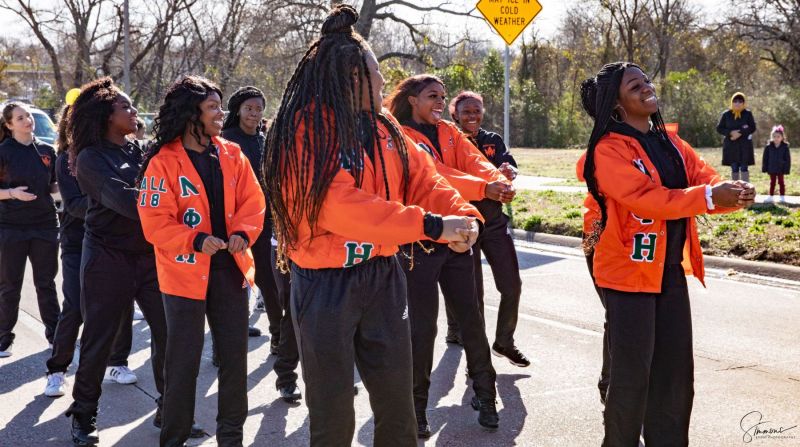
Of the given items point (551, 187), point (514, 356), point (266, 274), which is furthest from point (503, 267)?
point (551, 187)

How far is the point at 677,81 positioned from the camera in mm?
34375

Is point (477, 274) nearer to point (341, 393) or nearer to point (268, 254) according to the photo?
point (268, 254)

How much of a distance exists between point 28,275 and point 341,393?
8858 mm

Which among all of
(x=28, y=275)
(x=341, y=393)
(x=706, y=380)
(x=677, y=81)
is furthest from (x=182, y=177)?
(x=677, y=81)

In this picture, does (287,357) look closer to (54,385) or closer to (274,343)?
(274,343)

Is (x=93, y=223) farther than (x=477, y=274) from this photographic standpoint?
No

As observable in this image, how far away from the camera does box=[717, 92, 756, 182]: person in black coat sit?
15.6m

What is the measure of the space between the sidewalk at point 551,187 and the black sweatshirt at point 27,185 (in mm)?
10665

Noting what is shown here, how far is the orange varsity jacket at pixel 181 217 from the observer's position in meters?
4.20

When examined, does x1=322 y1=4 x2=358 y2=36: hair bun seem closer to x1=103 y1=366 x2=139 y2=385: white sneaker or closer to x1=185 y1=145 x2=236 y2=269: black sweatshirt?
x1=185 y1=145 x2=236 y2=269: black sweatshirt

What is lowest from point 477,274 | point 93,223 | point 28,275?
point 28,275

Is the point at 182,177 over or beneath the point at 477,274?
over

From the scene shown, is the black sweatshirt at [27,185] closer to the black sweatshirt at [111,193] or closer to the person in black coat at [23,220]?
the person in black coat at [23,220]

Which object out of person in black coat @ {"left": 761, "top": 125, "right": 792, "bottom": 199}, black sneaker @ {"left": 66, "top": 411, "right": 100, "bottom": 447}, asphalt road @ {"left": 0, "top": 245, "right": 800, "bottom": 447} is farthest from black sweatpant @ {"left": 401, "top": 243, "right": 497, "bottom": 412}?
person in black coat @ {"left": 761, "top": 125, "right": 792, "bottom": 199}
